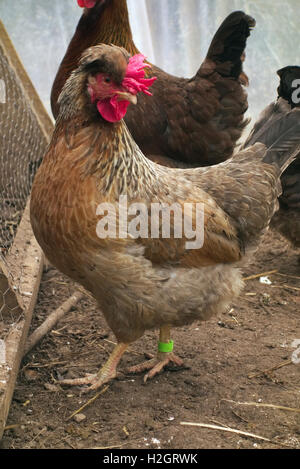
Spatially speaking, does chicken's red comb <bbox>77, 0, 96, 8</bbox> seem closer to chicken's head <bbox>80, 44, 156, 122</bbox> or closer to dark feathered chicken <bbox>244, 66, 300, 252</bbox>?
dark feathered chicken <bbox>244, 66, 300, 252</bbox>

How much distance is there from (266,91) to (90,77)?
3399 mm

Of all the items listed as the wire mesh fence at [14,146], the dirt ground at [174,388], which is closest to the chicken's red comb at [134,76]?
the dirt ground at [174,388]

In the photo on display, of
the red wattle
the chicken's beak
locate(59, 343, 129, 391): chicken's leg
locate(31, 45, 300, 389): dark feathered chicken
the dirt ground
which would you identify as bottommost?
the dirt ground

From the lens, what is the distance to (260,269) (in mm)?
3924

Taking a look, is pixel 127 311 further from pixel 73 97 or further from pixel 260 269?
pixel 260 269

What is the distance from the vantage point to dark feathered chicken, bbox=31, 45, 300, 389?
7.05 ft

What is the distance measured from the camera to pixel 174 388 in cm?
263

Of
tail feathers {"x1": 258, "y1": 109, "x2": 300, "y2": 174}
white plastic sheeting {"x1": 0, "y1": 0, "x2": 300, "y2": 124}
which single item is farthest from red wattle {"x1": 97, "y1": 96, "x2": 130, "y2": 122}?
white plastic sheeting {"x1": 0, "y1": 0, "x2": 300, "y2": 124}

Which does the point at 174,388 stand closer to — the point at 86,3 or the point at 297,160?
the point at 297,160

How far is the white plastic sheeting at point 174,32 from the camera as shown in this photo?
4.66 meters

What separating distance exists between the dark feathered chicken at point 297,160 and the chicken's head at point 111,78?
1.15 meters

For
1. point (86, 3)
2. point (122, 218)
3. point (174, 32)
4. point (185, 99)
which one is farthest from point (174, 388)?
point (174, 32)

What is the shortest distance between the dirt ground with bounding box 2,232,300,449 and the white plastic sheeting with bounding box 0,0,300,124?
Result: 2.43m
